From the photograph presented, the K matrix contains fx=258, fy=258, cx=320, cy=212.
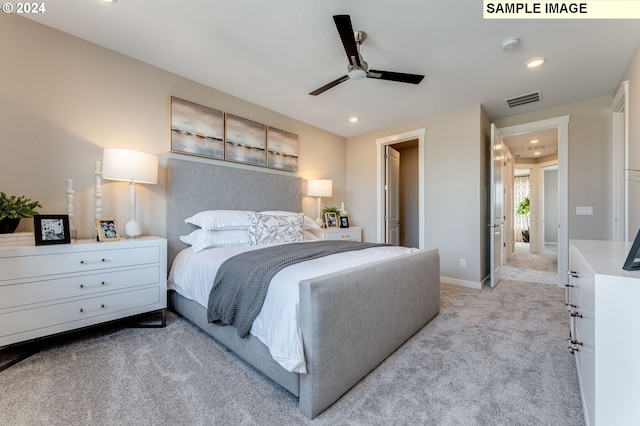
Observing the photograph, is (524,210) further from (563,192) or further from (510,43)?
(510,43)

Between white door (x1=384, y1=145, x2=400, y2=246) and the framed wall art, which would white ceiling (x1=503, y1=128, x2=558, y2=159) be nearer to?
white door (x1=384, y1=145, x2=400, y2=246)

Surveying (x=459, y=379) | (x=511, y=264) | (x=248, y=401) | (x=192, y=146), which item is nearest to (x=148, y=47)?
(x=192, y=146)

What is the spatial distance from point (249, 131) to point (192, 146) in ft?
2.59

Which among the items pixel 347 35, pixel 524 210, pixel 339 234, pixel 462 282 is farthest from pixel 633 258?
pixel 524 210

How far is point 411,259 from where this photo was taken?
6.87ft

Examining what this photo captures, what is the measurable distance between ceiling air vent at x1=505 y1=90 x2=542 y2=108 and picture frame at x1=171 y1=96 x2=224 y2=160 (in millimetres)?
3724

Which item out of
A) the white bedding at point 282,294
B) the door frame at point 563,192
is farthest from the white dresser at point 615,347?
the door frame at point 563,192

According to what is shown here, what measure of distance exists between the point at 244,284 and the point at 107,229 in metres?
1.50

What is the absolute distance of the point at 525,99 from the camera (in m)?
3.33

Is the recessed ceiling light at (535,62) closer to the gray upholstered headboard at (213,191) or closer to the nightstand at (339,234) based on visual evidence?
the nightstand at (339,234)

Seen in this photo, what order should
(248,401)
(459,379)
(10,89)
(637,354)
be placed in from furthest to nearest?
(10,89) < (459,379) < (248,401) < (637,354)

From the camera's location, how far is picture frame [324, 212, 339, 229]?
13.9ft

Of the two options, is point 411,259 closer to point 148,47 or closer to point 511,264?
point 148,47

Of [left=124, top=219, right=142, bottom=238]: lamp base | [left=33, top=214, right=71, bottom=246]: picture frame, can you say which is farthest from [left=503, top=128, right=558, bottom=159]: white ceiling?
[left=33, top=214, right=71, bottom=246]: picture frame
